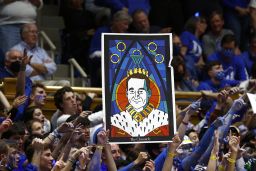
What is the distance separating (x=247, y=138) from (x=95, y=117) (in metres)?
2.07

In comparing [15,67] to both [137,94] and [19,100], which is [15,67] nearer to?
[19,100]

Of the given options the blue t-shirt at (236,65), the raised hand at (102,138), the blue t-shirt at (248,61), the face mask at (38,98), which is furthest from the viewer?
the blue t-shirt at (248,61)

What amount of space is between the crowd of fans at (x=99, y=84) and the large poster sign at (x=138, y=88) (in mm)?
256

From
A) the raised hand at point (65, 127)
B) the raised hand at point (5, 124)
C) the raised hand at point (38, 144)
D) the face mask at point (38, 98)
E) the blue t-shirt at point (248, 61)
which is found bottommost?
the raised hand at point (38, 144)

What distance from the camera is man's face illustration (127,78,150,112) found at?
1370 cm

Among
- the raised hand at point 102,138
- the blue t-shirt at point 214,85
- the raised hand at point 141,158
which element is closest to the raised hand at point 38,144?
the raised hand at point 102,138

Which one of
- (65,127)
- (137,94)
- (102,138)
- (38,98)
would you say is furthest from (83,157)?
(38,98)

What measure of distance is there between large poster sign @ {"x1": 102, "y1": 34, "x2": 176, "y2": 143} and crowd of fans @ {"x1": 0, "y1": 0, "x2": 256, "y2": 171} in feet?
0.84

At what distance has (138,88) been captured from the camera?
13789 mm

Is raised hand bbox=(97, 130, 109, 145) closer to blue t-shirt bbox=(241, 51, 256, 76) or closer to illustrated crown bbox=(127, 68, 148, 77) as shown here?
illustrated crown bbox=(127, 68, 148, 77)

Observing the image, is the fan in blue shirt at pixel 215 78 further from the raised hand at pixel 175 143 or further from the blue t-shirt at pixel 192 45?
the raised hand at pixel 175 143

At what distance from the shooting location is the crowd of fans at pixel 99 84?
13195 millimetres

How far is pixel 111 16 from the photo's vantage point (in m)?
18.7

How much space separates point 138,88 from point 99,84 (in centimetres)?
388
